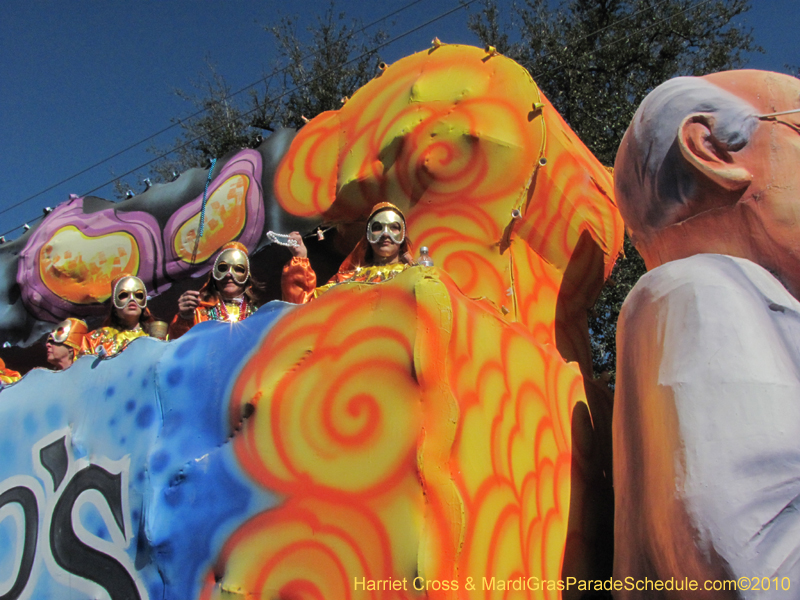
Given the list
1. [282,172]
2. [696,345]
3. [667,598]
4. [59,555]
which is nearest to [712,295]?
[696,345]

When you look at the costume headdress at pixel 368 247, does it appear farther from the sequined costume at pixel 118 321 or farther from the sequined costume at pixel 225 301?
the sequined costume at pixel 118 321

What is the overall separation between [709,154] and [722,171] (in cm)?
9

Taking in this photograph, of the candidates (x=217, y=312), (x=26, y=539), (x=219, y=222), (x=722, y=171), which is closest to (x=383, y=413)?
(x=722, y=171)

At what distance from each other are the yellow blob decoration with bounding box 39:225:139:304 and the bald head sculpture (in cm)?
419

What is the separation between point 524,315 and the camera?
4.14 metres

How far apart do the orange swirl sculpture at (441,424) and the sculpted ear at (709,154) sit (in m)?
0.97

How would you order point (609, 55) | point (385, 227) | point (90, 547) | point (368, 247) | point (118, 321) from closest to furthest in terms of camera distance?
point (90, 547)
point (385, 227)
point (368, 247)
point (118, 321)
point (609, 55)

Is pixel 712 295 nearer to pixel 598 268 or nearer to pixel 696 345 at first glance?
pixel 696 345

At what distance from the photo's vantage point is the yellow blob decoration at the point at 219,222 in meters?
5.61

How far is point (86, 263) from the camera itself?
6.32 meters

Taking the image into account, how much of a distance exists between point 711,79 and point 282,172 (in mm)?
3017

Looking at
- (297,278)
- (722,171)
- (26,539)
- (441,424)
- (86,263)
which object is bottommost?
(441,424)

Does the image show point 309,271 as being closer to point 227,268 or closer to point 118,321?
point 227,268

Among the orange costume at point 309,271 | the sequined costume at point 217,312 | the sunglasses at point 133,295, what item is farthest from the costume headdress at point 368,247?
the sunglasses at point 133,295
